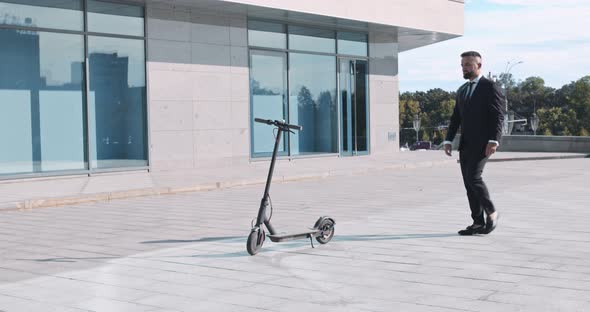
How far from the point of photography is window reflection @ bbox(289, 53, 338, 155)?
2114cm

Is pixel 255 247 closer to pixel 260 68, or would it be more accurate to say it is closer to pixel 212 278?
pixel 212 278

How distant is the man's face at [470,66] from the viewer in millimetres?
7645

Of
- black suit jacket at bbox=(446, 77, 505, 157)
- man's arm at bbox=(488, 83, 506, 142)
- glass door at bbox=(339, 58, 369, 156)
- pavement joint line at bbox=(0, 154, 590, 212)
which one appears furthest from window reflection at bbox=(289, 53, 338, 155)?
man's arm at bbox=(488, 83, 506, 142)

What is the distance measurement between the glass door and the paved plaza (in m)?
11.0

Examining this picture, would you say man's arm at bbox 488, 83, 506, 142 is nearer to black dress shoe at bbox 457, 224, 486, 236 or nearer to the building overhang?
black dress shoe at bbox 457, 224, 486, 236

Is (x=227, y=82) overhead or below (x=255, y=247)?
overhead

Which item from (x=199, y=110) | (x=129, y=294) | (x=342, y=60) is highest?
(x=342, y=60)

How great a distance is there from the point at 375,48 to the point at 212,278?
730 inches

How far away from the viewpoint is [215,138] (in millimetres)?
18641

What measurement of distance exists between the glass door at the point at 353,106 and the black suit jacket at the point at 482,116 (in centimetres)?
1502

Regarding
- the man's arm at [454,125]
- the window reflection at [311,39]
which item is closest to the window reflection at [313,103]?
the window reflection at [311,39]

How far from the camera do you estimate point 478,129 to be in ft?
24.8

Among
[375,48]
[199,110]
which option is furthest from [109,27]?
[375,48]

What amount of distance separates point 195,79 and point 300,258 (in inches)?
475
